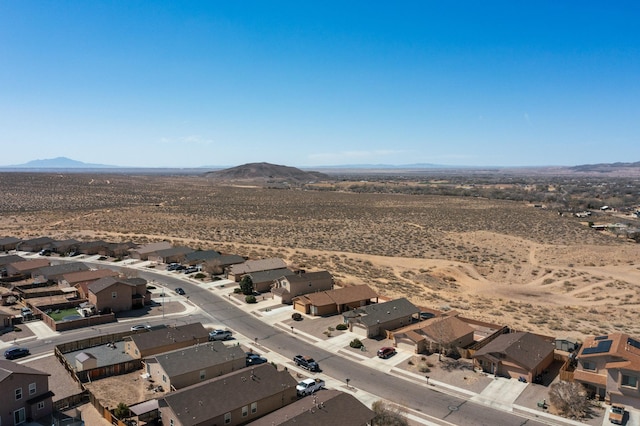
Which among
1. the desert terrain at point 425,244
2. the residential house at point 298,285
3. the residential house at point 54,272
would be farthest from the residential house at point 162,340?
the residential house at point 54,272

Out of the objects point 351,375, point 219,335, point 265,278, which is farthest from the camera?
point 265,278

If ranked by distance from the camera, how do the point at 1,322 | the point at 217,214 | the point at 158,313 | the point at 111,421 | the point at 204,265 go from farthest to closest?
the point at 217,214 → the point at 204,265 → the point at 158,313 → the point at 1,322 → the point at 111,421

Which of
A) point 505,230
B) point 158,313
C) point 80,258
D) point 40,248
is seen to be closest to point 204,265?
Answer: point 158,313

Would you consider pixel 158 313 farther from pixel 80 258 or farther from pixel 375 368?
pixel 80 258

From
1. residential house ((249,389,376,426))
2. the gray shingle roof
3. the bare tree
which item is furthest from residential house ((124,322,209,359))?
the bare tree

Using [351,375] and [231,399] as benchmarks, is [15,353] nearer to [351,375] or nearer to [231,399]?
[231,399]

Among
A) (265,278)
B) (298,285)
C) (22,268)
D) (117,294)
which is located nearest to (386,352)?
(298,285)

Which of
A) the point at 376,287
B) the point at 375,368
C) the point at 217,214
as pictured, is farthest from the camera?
the point at 217,214
